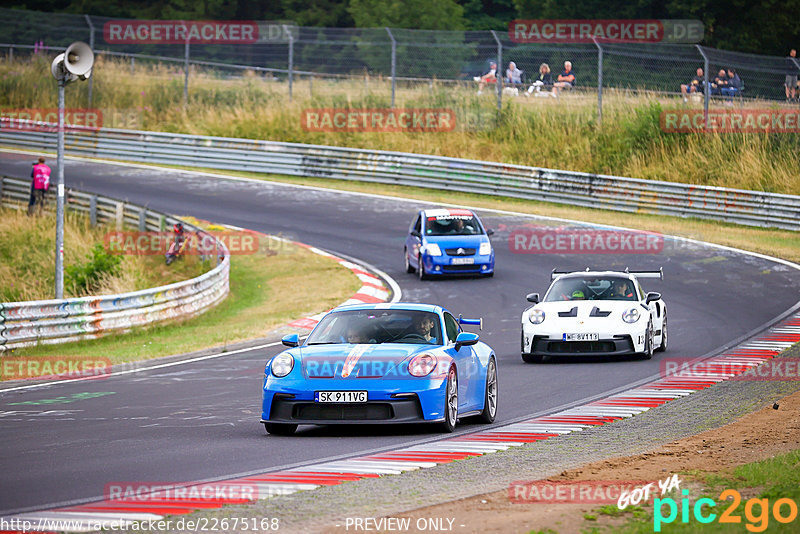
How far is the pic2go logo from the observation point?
21.7 ft

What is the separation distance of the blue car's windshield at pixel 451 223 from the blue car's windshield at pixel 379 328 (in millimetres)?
14748

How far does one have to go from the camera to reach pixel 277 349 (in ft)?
62.6

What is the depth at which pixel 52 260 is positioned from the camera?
2795 cm

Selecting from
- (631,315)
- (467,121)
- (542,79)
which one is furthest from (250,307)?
(467,121)

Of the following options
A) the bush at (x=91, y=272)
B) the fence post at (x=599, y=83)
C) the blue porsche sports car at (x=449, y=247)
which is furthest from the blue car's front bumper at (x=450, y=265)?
the fence post at (x=599, y=83)

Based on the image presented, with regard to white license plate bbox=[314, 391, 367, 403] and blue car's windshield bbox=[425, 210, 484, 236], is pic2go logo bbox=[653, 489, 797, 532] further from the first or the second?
blue car's windshield bbox=[425, 210, 484, 236]

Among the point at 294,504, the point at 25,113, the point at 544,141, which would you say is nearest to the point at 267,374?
the point at 294,504

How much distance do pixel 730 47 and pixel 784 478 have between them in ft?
161

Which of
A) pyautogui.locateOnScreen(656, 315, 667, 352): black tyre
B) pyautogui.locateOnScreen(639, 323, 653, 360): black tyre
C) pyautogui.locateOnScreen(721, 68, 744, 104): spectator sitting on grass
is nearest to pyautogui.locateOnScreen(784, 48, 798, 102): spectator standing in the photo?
pyautogui.locateOnScreen(721, 68, 744, 104): spectator sitting on grass

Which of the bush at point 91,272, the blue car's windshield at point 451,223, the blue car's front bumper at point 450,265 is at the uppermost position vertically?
the blue car's windshield at point 451,223

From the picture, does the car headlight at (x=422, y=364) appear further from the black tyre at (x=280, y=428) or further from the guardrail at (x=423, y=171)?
the guardrail at (x=423, y=171)

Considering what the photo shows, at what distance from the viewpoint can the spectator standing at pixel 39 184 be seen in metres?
34.0

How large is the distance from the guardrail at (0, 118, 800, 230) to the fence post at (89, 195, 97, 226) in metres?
9.30

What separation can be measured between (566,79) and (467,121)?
489 cm
